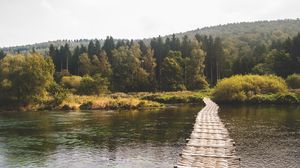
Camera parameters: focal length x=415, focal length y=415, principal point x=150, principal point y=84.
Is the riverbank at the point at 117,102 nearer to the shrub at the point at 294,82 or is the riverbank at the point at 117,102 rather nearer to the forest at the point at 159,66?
the forest at the point at 159,66

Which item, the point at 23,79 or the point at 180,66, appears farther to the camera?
the point at 180,66

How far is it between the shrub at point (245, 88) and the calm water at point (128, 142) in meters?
35.8

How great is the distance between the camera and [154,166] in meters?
29.0

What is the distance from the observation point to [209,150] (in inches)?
1266

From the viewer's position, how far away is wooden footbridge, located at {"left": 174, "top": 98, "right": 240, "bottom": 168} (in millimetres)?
27578

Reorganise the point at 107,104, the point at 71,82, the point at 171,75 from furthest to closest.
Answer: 1. the point at 171,75
2. the point at 71,82
3. the point at 107,104

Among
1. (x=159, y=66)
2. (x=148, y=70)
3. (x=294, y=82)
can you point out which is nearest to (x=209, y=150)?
(x=294, y=82)

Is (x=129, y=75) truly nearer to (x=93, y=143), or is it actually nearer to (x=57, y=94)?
(x=57, y=94)

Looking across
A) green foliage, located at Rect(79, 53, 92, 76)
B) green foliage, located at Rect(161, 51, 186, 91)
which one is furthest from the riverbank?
green foliage, located at Rect(79, 53, 92, 76)

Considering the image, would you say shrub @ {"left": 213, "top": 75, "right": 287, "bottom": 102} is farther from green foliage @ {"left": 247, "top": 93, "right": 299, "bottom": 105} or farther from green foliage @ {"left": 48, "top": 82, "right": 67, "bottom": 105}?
green foliage @ {"left": 48, "top": 82, "right": 67, "bottom": 105}

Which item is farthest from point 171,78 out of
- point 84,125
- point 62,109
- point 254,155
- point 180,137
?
point 254,155

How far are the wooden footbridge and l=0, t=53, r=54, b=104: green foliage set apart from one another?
55.6m

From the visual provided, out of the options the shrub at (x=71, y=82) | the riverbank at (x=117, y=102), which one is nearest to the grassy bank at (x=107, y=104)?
the riverbank at (x=117, y=102)

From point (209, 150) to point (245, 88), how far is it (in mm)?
64657
